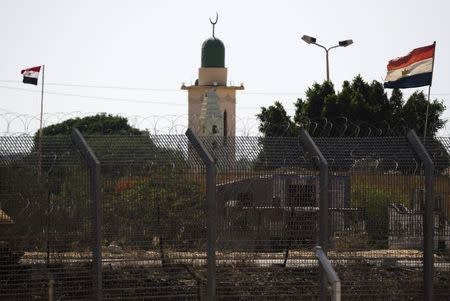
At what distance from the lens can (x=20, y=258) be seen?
32.9ft

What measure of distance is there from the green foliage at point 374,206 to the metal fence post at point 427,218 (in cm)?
38

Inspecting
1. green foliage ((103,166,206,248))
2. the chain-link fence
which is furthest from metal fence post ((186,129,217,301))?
green foliage ((103,166,206,248))

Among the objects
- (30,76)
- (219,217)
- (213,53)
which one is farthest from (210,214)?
(213,53)

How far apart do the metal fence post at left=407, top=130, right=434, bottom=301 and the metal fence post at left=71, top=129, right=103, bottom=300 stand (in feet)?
11.7

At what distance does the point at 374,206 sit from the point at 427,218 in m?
0.61

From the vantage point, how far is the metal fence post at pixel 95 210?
9875mm

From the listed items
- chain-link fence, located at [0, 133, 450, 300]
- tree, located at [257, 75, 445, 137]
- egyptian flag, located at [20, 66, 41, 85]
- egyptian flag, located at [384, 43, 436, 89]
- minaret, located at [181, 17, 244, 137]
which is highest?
minaret, located at [181, 17, 244, 137]

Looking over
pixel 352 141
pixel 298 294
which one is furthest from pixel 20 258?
pixel 352 141

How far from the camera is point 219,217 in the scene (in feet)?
34.3

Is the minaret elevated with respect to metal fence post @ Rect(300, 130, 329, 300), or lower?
elevated

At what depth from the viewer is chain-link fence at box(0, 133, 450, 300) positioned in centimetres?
1005

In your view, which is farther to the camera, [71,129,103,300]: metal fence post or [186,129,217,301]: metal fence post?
[186,129,217,301]: metal fence post

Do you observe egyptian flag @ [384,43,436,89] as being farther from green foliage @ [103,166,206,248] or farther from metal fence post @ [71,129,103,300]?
metal fence post @ [71,129,103,300]

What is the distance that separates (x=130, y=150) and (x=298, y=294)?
2436 millimetres
